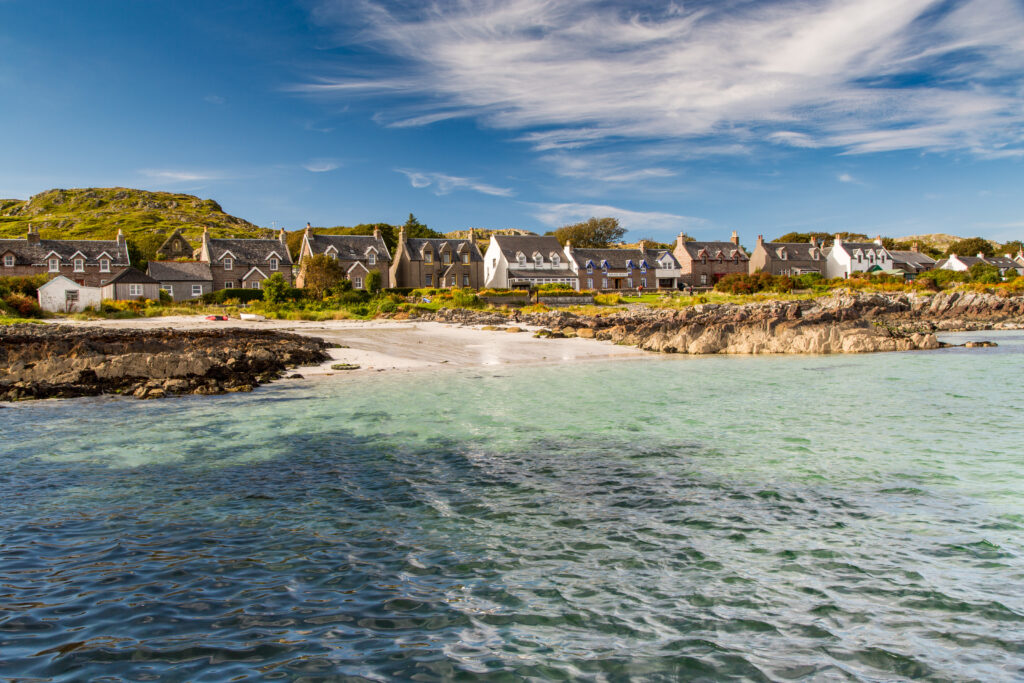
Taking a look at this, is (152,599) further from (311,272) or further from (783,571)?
(311,272)

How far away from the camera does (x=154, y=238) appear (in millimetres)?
116938

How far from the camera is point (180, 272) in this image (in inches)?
2753

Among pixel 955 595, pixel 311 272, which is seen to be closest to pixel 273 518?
pixel 955 595

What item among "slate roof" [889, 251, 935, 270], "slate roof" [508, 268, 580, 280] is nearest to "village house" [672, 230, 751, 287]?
"slate roof" [508, 268, 580, 280]

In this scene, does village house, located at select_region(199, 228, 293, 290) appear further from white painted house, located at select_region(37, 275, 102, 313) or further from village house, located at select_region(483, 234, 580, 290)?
village house, located at select_region(483, 234, 580, 290)

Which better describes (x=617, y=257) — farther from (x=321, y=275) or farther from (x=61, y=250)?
(x=61, y=250)

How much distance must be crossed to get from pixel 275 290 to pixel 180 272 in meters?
20.2

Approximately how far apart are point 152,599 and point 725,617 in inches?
198

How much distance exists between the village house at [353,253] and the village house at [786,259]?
56.3 meters

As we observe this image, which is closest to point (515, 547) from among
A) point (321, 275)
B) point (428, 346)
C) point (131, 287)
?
point (428, 346)

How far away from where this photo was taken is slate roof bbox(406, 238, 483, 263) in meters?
81.1

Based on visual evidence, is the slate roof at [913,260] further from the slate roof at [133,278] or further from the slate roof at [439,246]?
the slate roof at [133,278]

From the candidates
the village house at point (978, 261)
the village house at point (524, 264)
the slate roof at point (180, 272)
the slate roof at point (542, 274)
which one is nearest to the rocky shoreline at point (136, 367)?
the slate roof at point (180, 272)

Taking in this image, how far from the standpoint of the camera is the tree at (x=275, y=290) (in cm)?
5684
